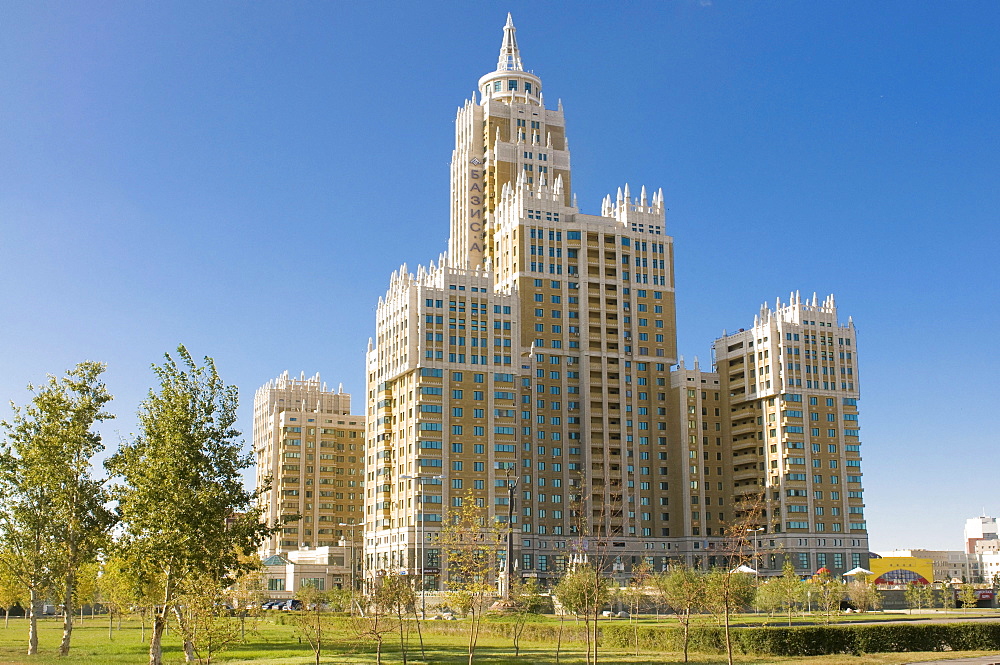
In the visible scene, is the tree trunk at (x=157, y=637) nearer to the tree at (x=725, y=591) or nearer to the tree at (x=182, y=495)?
the tree at (x=182, y=495)

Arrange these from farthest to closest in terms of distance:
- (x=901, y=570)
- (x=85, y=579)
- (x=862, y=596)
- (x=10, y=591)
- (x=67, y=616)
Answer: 1. (x=901, y=570)
2. (x=862, y=596)
3. (x=10, y=591)
4. (x=85, y=579)
5. (x=67, y=616)

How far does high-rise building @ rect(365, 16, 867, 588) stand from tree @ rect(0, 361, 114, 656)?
84.0m

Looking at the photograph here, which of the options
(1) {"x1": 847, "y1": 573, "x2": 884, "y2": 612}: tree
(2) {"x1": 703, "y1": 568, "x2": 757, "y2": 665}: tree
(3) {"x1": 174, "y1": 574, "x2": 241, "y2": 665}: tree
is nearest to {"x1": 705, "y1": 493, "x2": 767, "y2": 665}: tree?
(2) {"x1": 703, "y1": 568, "x2": 757, "y2": 665}: tree

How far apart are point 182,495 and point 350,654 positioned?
18984 mm

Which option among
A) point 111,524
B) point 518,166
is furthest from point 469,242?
point 111,524

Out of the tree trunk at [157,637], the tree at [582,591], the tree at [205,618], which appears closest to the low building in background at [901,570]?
the tree at [582,591]

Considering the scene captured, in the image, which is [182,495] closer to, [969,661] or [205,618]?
[205,618]

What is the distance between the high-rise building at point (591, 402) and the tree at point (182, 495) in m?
95.5

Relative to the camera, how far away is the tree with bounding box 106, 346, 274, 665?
46.4 meters

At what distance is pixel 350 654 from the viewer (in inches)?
2403

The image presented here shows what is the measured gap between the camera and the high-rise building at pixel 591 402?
14875cm

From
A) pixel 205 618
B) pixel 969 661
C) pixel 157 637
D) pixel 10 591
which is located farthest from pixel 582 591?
pixel 10 591

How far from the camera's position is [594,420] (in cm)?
16625

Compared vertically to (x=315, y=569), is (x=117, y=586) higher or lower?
higher
